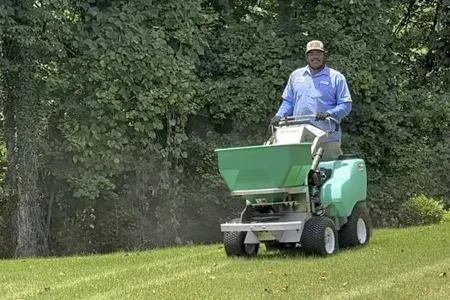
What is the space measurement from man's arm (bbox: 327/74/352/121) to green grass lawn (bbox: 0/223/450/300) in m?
1.27

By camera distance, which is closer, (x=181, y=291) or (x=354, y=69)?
(x=181, y=291)

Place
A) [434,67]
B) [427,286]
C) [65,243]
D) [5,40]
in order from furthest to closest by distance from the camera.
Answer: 1. [434,67]
2. [65,243]
3. [5,40]
4. [427,286]

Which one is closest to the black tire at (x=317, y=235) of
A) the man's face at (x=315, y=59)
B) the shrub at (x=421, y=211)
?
the man's face at (x=315, y=59)

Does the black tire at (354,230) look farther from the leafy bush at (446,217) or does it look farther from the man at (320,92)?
the leafy bush at (446,217)

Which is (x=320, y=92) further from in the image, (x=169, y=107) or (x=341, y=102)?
(x=169, y=107)

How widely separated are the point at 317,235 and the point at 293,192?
1.47 feet

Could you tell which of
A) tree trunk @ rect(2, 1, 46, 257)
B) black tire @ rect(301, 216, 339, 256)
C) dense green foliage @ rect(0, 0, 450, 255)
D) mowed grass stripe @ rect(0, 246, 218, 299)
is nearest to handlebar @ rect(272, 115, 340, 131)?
black tire @ rect(301, 216, 339, 256)

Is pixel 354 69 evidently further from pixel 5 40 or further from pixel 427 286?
pixel 427 286

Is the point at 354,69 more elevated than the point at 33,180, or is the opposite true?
the point at 354,69

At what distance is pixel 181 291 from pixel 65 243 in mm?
5770

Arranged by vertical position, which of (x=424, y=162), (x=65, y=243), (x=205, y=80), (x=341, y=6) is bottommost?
(x=65, y=243)

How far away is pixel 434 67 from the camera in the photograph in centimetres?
1415

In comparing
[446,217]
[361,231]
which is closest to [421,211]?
[446,217]

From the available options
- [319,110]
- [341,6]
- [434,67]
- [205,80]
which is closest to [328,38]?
[341,6]
